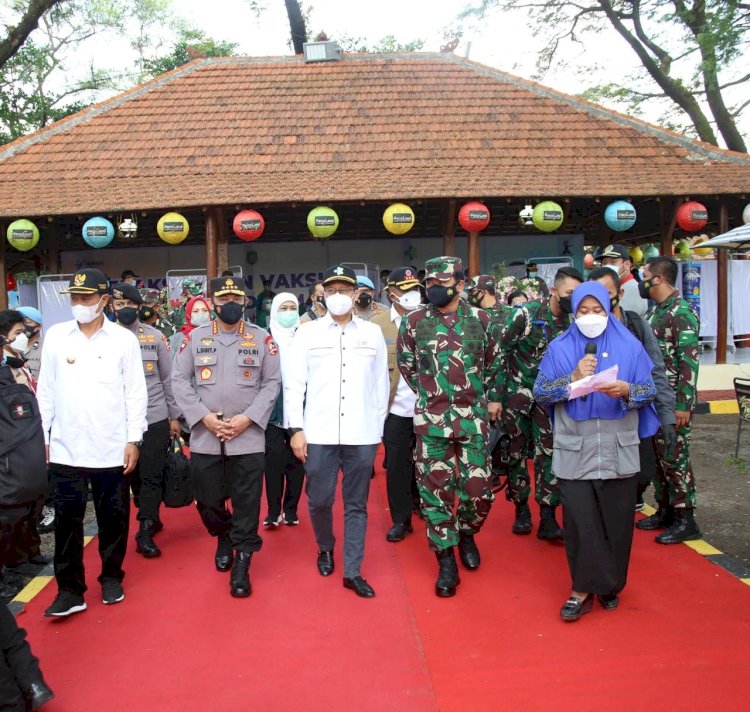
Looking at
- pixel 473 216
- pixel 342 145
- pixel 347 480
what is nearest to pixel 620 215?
pixel 473 216

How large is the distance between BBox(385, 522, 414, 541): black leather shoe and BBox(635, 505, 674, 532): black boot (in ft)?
5.79

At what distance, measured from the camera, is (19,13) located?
1995cm

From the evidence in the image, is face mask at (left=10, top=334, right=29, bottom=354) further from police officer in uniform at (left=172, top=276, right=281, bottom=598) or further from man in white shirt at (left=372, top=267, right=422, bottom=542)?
man in white shirt at (left=372, top=267, right=422, bottom=542)

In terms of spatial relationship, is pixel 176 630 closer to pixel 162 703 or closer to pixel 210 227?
pixel 162 703

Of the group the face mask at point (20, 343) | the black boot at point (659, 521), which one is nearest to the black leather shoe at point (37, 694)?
the face mask at point (20, 343)

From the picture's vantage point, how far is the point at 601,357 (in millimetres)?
3844

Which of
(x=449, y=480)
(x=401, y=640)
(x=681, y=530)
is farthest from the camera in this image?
(x=681, y=530)

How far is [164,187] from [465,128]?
5577 millimetres

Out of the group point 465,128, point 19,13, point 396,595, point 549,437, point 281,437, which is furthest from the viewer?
point 19,13

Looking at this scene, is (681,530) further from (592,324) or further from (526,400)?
(592,324)

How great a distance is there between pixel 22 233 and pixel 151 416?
7.51m

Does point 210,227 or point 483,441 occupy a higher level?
point 210,227

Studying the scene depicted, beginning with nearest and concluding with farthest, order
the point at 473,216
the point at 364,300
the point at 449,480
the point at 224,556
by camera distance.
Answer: the point at 449,480, the point at 224,556, the point at 364,300, the point at 473,216

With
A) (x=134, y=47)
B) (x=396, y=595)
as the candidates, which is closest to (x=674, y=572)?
(x=396, y=595)
